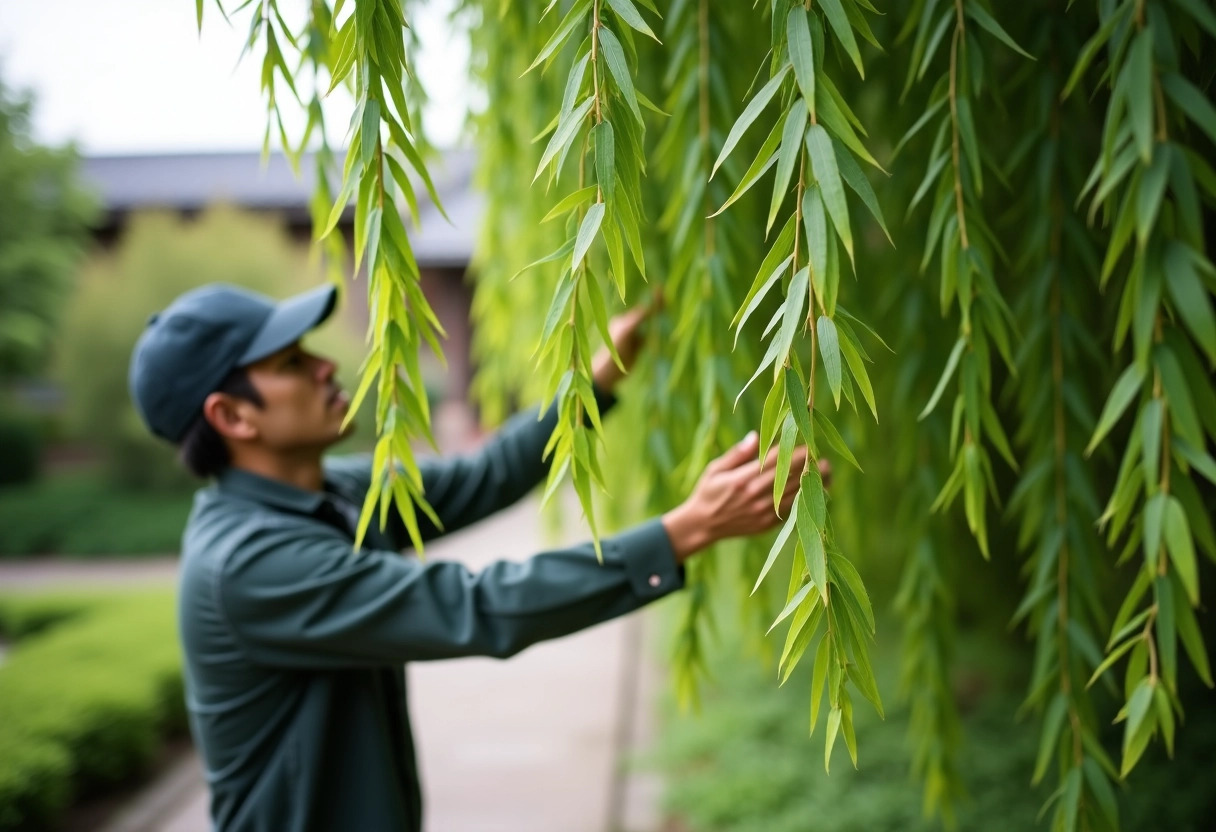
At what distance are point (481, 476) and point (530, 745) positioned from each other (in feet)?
9.10

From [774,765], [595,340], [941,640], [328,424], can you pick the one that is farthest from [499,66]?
[774,765]

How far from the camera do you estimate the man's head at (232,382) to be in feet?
5.58

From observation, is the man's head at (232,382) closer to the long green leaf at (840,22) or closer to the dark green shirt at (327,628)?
the dark green shirt at (327,628)

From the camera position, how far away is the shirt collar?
169 cm

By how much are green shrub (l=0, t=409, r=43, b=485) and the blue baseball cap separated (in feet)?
38.8

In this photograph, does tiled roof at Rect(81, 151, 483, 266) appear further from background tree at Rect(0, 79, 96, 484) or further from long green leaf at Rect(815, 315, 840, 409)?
long green leaf at Rect(815, 315, 840, 409)

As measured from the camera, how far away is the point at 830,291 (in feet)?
3.17

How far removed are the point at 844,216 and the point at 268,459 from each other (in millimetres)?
1241

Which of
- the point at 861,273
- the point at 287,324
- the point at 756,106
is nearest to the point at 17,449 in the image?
the point at 287,324

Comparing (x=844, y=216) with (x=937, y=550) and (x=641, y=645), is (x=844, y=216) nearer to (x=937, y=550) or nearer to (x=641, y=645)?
(x=937, y=550)

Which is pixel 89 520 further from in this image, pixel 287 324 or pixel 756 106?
pixel 756 106

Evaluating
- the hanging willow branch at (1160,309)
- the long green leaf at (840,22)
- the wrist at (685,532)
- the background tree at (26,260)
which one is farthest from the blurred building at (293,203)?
the hanging willow branch at (1160,309)

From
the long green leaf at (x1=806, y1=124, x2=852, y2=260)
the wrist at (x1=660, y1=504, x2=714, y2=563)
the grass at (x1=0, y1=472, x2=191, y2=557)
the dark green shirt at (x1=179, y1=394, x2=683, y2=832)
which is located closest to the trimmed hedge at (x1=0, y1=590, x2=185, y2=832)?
the dark green shirt at (x1=179, y1=394, x2=683, y2=832)

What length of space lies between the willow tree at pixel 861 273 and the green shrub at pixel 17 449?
11289 mm
